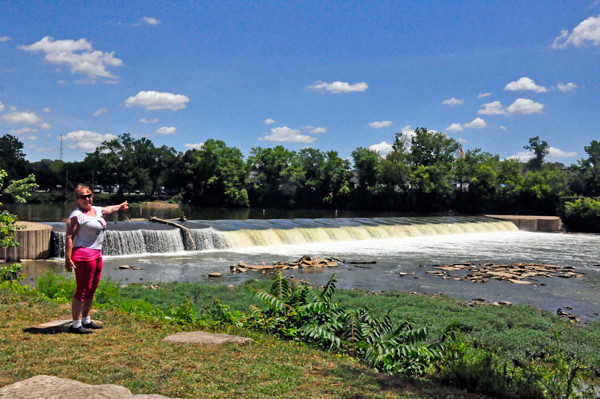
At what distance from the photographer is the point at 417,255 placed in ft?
78.4

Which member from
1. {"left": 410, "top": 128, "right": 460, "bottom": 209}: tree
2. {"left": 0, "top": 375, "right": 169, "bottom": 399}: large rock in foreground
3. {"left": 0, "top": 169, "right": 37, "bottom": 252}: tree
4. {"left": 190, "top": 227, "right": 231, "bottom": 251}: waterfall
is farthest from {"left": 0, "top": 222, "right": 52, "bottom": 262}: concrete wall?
{"left": 410, "top": 128, "right": 460, "bottom": 209}: tree

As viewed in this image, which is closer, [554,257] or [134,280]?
[134,280]

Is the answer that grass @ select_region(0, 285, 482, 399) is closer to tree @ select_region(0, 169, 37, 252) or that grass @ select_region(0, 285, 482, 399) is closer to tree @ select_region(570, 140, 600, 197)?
tree @ select_region(0, 169, 37, 252)

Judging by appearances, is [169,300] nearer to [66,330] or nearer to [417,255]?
[66,330]

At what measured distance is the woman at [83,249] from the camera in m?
5.73

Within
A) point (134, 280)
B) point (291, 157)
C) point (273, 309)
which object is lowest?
point (134, 280)

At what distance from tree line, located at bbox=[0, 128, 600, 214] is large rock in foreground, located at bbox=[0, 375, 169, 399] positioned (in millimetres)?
56428

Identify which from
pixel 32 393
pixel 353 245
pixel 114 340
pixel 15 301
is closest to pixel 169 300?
pixel 15 301

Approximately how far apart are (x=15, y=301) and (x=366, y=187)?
6597 centimetres

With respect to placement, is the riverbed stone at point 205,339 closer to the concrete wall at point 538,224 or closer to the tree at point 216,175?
the concrete wall at point 538,224

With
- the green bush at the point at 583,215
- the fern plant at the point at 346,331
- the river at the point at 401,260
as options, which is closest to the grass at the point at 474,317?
the fern plant at the point at 346,331

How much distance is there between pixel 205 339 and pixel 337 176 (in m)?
68.6

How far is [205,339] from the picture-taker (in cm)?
584

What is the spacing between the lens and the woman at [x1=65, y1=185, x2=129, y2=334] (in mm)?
5734
